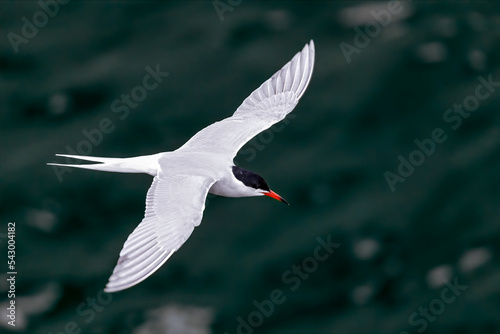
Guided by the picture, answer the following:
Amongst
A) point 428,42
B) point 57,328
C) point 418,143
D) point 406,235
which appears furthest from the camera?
point 428,42

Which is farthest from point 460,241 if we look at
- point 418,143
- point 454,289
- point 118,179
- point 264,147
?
point 118,179

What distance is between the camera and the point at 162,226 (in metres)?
8.59

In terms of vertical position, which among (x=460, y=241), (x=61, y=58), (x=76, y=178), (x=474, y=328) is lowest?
(x=474, y=328)

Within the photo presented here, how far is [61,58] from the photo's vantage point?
39.9 ft

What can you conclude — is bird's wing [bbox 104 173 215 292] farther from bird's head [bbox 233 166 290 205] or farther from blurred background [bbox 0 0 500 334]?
blurred background [bbox 0 0 500 334]

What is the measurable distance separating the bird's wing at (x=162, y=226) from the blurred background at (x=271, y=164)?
5.86ft

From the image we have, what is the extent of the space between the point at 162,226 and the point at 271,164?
9.68 ft

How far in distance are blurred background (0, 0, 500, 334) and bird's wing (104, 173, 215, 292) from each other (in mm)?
1787

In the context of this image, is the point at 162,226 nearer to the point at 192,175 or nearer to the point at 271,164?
the point at 192,175

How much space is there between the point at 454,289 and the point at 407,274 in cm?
52

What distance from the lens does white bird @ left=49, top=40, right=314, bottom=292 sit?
26.9 ft

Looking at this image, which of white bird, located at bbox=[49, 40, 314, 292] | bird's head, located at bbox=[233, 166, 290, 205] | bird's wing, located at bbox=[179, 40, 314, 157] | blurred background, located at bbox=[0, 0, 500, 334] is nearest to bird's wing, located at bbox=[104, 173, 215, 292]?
white bird, located at bbox=[49, 40, 314, 292]

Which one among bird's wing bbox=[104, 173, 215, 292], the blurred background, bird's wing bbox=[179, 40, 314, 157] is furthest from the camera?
the blurred background

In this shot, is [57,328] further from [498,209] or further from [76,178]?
[498,209]
